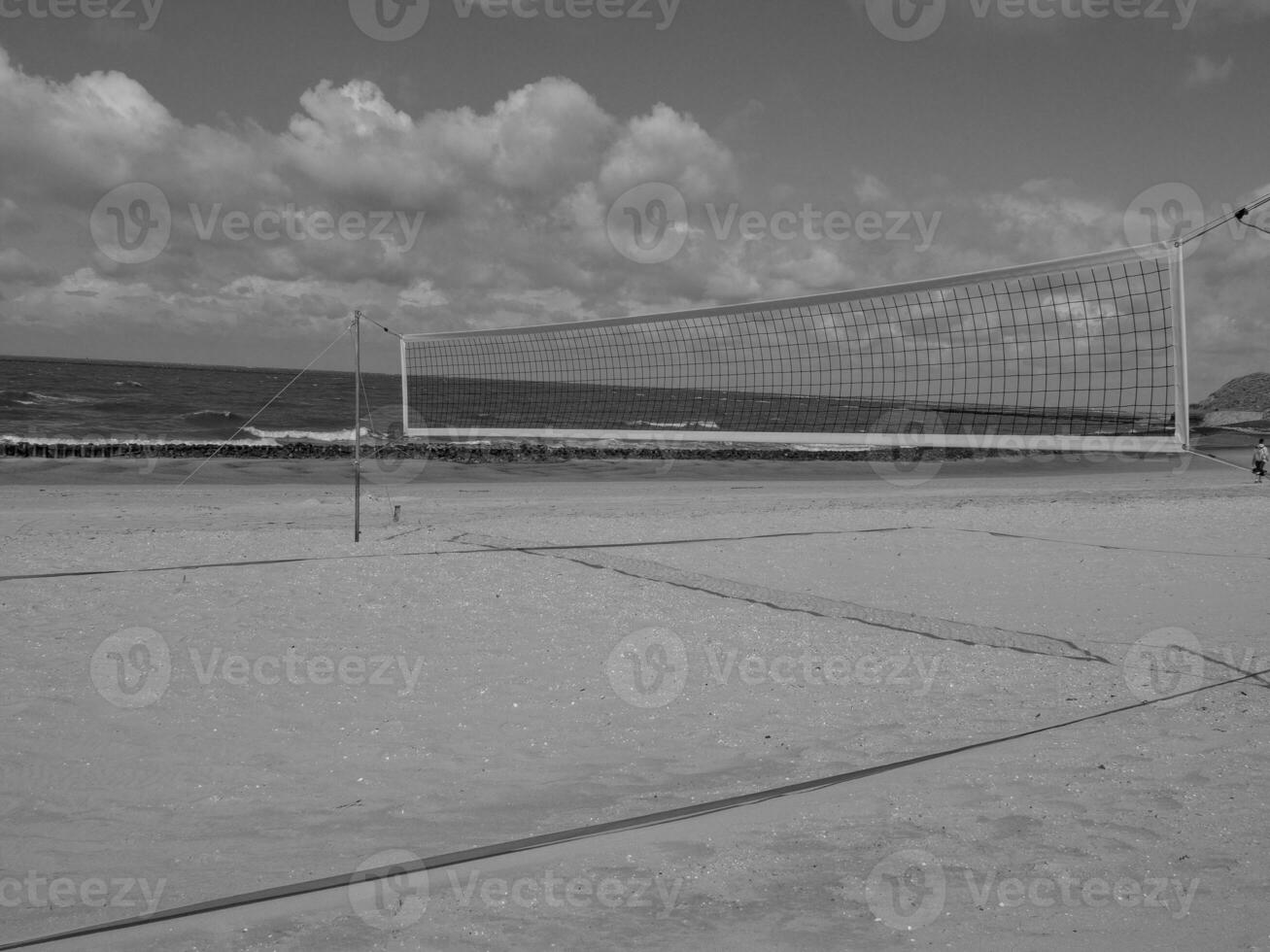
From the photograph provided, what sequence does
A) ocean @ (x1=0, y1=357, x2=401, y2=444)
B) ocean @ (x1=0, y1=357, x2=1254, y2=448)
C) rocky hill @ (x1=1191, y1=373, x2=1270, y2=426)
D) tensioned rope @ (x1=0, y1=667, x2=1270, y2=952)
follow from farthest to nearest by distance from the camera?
rocky hill @ (x1=1191, y1=373, x2=1270, y2=426) < ocean @ (x1=0, y1=357, x2=401, y2=444) < ocean @ (x1=0, y1=357, x2=1254, y2=448) < tensioned rope @ (x1=0, y1=667, x2=1270, y2=952)

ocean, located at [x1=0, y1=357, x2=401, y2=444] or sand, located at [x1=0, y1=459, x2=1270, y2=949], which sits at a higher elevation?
ocean, located at [x1=0, y1=357, x2=401, y2=444]

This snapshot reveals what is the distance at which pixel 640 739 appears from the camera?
12.8ft

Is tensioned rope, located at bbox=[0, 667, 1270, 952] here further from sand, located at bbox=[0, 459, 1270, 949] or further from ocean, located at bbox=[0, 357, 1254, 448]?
ocean, located at bbox=[0, 357, 1254, 448]

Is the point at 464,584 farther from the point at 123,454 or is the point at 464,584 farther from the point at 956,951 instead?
the point at 123,454

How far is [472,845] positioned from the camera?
3.04 m

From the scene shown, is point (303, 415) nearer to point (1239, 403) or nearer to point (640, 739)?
point (640, 739)

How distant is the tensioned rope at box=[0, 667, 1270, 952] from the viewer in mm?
2572

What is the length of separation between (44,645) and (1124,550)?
7.26 metres

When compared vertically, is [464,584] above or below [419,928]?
above

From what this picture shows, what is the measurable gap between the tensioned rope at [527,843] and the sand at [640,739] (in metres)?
0.05

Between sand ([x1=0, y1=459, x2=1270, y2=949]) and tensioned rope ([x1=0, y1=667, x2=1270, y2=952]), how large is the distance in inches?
2.1

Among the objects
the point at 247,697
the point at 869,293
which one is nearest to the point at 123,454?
the point at 869,293

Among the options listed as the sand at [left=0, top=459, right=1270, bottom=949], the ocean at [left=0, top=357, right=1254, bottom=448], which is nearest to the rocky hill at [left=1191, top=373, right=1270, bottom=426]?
A: the ocean at [left=0, top=357, right=1254, bottom=448]

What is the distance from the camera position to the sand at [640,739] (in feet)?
8.48
